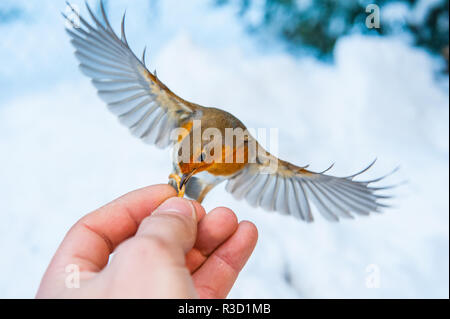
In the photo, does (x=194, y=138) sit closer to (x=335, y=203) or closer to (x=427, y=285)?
(x=335, y=203)

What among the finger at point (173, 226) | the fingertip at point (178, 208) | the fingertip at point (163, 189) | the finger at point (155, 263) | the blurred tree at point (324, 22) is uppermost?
the blurred tree at point (324, 22)

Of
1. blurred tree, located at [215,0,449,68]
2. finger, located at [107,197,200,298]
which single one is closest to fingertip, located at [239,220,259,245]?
finger, located at [107,197,200,298]

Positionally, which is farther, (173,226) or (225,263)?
(225,263)

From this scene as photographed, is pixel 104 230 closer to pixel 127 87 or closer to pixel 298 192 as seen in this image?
pixel 127 87

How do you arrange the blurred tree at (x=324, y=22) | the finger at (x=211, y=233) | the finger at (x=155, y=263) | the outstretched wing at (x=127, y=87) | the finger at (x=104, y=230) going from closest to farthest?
the finger at (x=155, y=263)
the finger at (x=104, y=230)
the finger at (x=211, y=233)
the outstretched wing at (x=127, y=87)
the blurred tree at (x=324, y=22)

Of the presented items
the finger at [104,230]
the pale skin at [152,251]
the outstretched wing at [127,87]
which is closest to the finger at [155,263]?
the pale skin at [152,251]

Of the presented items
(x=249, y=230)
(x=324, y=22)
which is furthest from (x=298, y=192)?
(x=324, y=22)

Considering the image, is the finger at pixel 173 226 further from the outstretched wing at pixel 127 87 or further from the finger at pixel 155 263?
the outstretched wing at pixel 127 87

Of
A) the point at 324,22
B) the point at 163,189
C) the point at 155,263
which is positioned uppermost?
the point at 324,22
